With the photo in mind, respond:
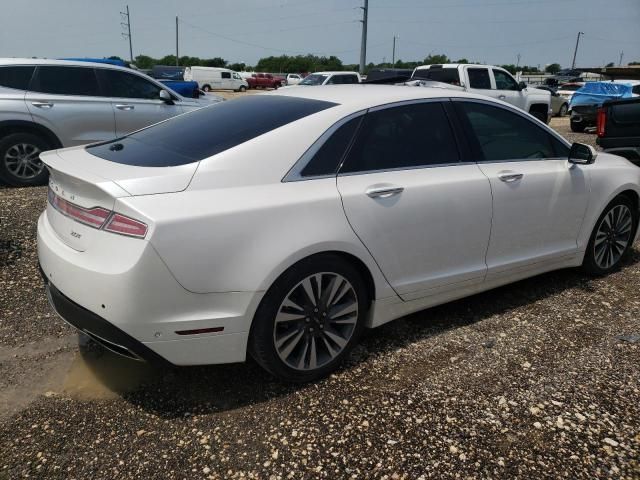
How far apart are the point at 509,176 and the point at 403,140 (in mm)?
847

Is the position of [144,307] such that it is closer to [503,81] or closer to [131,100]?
[131,100]

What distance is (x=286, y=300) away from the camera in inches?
106

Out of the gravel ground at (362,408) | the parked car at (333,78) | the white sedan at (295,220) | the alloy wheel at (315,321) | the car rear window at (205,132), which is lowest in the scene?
the gravel ground at (362,408)

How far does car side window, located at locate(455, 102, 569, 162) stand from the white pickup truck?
9.78m

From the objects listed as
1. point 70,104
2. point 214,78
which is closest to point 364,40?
point 214,78

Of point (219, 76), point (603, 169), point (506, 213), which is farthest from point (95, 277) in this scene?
point (219, 76)

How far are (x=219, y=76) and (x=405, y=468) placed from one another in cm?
4858

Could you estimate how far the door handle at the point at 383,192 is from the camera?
2.94m

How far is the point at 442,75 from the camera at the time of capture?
13.8 metres

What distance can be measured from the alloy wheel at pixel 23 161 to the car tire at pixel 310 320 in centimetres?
566

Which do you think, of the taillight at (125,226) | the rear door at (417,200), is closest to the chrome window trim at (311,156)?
the rear door at (417,200)

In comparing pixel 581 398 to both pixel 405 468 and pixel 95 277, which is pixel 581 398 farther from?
pixel 95 277

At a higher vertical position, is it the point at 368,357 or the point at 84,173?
the point at 84,173

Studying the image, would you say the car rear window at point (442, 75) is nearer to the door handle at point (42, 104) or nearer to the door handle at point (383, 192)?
the door handle at point (42, 104)
